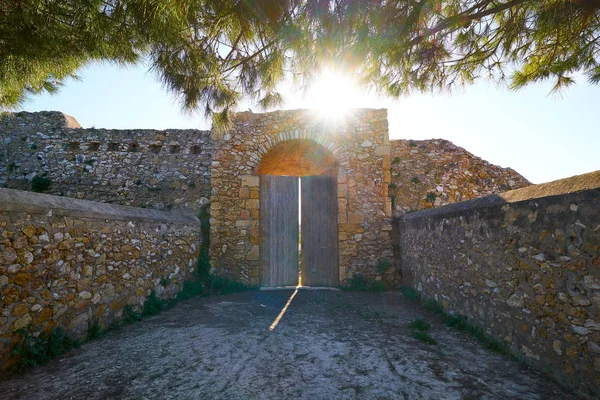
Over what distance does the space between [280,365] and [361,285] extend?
3.49 meters

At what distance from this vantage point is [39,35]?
3.14m

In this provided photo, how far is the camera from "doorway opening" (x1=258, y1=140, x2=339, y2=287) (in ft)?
20.9

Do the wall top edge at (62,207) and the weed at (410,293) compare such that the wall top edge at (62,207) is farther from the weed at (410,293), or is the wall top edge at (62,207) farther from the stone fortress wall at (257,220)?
the weed at (410,293)

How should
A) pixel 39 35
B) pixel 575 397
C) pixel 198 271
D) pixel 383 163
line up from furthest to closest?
pixel 383 163
pixel 198 271
pixel 39 35
pixel 575 397

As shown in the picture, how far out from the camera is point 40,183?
7035mm

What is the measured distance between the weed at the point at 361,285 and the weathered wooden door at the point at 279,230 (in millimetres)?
1130

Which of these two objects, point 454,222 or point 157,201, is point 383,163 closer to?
point 454,222

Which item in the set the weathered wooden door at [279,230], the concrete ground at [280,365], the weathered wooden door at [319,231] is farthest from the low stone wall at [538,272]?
the weathered wooden door at [279,230]

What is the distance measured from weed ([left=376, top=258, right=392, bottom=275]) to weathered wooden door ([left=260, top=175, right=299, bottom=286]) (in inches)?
67.1

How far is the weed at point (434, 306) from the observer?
4219mm

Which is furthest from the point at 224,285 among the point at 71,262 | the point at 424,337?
the point at 424,337

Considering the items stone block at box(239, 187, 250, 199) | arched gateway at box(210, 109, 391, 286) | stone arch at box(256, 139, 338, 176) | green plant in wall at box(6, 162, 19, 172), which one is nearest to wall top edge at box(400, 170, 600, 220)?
arched gateway at box(210, 109, 391, 286)

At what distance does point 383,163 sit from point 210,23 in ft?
13.9

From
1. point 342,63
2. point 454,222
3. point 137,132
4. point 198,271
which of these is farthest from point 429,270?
point 137,132
